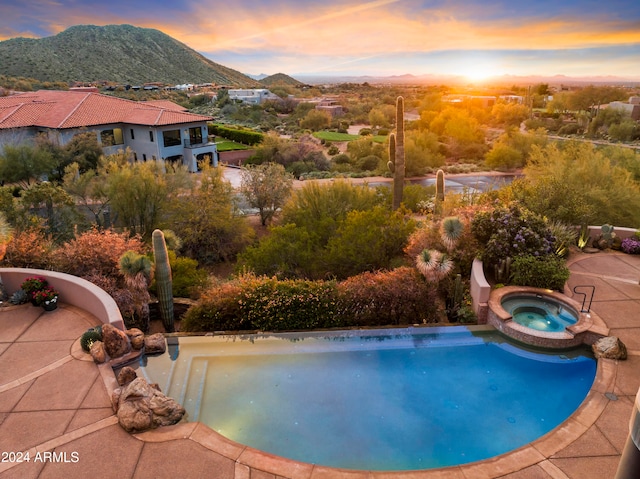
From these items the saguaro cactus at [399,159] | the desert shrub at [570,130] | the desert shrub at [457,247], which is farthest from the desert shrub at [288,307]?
the desert shrub at [570,130]

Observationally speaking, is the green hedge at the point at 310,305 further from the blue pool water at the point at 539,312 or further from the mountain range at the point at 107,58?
the mountain range at the point at 107,58

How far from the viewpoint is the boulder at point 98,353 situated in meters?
9.82

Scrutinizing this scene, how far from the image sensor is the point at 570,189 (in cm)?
1772

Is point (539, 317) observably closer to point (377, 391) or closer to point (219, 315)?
point (377, 391)

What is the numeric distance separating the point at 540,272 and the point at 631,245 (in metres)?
5.88

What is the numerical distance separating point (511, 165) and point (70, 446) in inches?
1616

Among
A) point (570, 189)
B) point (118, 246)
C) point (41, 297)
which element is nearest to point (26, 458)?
point (41, 297)

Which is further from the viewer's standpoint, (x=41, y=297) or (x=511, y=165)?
(x=511, y=165)

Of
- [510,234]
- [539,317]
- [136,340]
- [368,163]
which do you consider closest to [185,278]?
[136,340]

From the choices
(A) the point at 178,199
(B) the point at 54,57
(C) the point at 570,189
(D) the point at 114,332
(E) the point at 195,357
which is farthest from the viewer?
(B) the point at 54,57

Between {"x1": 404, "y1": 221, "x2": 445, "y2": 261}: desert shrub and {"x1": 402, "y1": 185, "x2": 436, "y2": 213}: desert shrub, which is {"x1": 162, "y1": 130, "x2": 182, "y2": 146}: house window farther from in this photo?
{"x1": 404, "y1": 221, "x2": 445, "y2": 261}: desert shrub

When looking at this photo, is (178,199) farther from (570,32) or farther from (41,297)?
(570,32)

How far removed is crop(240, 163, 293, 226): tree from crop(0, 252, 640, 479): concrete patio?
49.9ft

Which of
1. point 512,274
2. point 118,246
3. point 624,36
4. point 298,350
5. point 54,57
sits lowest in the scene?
point 298,350
